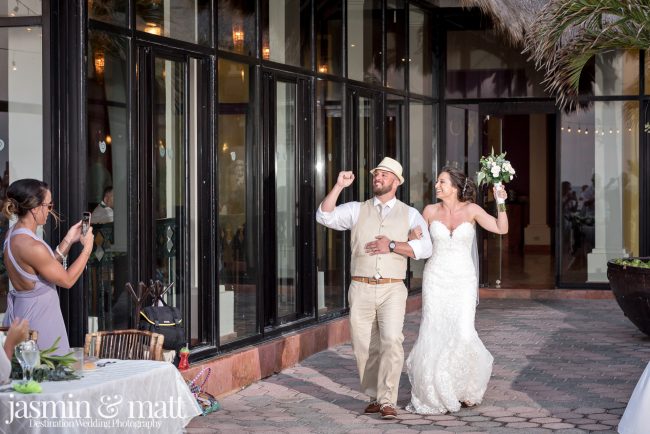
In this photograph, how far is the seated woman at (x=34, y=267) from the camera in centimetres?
596

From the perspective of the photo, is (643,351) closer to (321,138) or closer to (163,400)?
(321,138)

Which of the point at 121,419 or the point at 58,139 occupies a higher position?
the point at 58,139

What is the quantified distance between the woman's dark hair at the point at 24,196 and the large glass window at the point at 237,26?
10.7 ft

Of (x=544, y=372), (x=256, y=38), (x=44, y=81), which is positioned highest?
(x=256, y=38)

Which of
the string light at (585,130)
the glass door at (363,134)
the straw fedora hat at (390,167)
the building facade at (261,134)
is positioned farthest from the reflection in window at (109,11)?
the string light at (585,130)

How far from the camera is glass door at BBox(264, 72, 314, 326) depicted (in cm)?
1002

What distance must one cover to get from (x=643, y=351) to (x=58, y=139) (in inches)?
229

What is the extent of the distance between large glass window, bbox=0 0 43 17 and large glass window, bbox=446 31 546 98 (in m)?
8.92

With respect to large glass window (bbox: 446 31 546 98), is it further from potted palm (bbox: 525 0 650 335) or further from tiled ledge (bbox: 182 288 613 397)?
tiled ledge (bbox: 182 288 613 397)

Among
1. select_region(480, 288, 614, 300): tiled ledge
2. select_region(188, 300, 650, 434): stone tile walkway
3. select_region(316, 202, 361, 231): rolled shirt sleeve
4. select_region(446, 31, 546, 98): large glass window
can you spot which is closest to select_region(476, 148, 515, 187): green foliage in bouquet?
select_region(316, 202, 361, 231): rolled shirt sleeve

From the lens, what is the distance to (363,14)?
1230cm

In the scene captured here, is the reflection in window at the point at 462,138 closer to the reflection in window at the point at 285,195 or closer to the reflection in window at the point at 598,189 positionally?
the reflection in window at the point at 598,189

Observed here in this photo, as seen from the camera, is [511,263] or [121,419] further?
[511,263]

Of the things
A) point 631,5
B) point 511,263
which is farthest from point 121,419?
point 511,263
